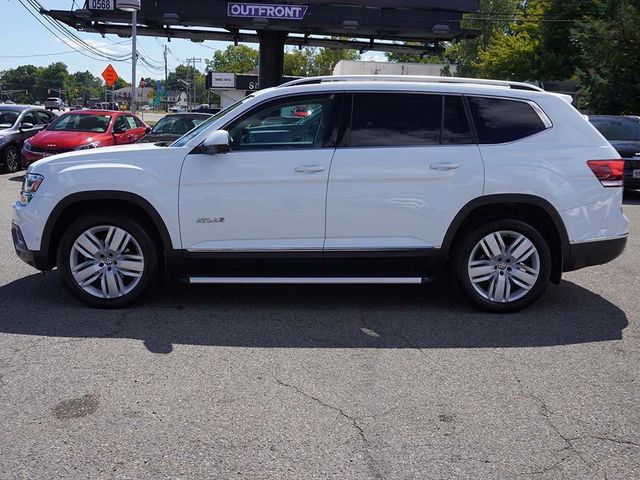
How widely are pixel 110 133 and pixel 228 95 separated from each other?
3903 cm

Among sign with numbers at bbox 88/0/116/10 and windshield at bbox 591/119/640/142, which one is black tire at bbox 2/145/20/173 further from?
windshield at bbox 591/119/640/142

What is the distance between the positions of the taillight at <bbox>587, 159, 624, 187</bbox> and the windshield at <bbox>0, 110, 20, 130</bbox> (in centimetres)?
1556

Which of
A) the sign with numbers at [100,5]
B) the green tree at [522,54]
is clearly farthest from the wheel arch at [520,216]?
the green tree at [522,54]

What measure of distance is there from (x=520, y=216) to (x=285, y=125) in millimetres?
2225

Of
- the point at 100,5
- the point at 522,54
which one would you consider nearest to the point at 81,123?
the point at 100,5

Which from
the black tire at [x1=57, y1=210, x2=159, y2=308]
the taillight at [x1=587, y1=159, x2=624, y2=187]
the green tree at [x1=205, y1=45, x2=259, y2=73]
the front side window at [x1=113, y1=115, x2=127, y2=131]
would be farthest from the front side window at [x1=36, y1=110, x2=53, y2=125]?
the green tree at [x1=205, y1=45, x2=259, y2=73]

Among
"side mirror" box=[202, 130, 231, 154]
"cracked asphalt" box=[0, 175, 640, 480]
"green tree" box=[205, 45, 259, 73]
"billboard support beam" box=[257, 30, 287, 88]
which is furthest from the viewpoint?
"green tree" box=[205, 45, 259, 73]

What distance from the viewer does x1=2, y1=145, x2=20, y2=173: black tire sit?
643 inches

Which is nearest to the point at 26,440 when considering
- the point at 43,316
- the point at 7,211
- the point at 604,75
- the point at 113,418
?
the point at 113,418

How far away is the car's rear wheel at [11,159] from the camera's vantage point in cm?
1636

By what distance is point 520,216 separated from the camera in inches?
231

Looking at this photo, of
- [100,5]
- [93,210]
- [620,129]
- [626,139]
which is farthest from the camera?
[100,5]

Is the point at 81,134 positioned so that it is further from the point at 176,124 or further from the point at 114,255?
the point at 114,255

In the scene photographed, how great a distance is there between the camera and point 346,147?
18.3 ft
